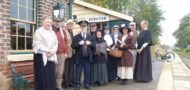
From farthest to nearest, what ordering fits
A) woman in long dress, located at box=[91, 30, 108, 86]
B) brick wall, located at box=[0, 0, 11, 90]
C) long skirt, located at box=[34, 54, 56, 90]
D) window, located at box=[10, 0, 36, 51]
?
1. woman in long dress, located at box=[91, 30, 108, 86]
2. window, located at box=[10, 0, 36, 51]
3. long skirt, located at box=[34, 54, 56, 90]
4. brick wall, located at box=[0, 0, 11, 90]

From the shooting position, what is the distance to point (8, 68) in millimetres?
7164

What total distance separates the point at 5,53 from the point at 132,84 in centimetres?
388

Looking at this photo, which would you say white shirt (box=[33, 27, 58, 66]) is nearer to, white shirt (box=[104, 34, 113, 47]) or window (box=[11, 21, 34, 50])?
window (box=[11, 21, 34, 50])

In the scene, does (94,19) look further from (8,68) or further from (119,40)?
(8,68)

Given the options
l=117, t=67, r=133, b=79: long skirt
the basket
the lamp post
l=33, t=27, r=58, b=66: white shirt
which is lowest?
l=117, t=67, r=133, b=79: long skirt

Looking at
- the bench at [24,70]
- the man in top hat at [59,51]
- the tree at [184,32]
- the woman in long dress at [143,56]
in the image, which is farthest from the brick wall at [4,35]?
the tree at [184,32]

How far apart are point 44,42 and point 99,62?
2279 millimetres

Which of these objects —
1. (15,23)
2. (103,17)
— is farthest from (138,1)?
(15,23)

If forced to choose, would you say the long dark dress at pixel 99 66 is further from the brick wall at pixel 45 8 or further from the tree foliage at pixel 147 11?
the tree foliage at pixel 147 11

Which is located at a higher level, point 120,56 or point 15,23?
point 15,23

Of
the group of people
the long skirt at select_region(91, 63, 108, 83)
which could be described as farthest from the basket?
the long skirt at select_region(91, 63, 108, 83)

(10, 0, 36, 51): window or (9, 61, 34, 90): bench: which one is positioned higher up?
(10, 0, 36, 51): window

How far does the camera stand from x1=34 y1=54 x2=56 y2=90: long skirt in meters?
7.07

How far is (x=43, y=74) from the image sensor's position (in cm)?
711
